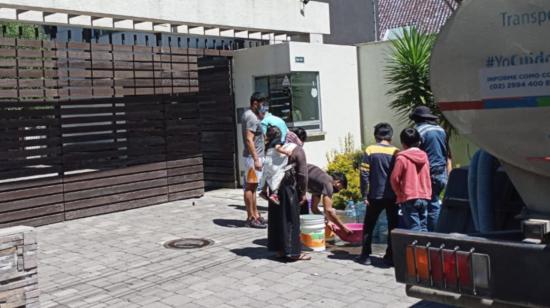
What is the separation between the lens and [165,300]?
5.71 metres

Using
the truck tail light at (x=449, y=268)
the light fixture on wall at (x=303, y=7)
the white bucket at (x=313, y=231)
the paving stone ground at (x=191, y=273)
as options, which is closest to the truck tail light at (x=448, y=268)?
the truck tail light at (x=449, y=268)

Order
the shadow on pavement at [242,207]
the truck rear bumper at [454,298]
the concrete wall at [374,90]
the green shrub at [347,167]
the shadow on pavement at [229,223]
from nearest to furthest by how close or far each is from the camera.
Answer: the truck rear bumper at [454,298] → the shadow on pavement at [229,223] → the green shrub at [347,167] → the shadow on pavement at [242,207] → the concrete wall at [374,90]

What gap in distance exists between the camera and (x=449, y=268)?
10.7ft

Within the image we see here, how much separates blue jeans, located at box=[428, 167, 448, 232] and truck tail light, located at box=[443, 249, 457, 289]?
3.17m

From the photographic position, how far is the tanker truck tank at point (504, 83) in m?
2.88

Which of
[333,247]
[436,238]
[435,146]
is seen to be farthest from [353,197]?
[436,238]

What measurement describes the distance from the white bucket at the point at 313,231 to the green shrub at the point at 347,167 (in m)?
2.26

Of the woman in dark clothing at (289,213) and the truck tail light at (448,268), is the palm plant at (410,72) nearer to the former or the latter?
the woman in dark clothing at (289,213)

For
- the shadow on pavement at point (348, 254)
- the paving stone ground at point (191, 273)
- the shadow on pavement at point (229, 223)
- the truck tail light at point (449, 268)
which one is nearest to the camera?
the truck tail light at point (449, 268)

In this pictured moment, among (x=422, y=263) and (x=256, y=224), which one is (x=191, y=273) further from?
(x=422, y=263)

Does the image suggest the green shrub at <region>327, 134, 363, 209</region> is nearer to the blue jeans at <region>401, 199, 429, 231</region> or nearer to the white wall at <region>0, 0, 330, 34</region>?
the white wall at <region>0, 0, 330, 34</region>

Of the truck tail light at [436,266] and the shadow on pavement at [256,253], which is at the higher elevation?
the truck tail light at [436,266]

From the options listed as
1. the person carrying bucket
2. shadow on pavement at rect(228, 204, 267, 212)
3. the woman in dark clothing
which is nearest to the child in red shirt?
the woman in dark clothing

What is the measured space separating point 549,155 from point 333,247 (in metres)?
4.78
